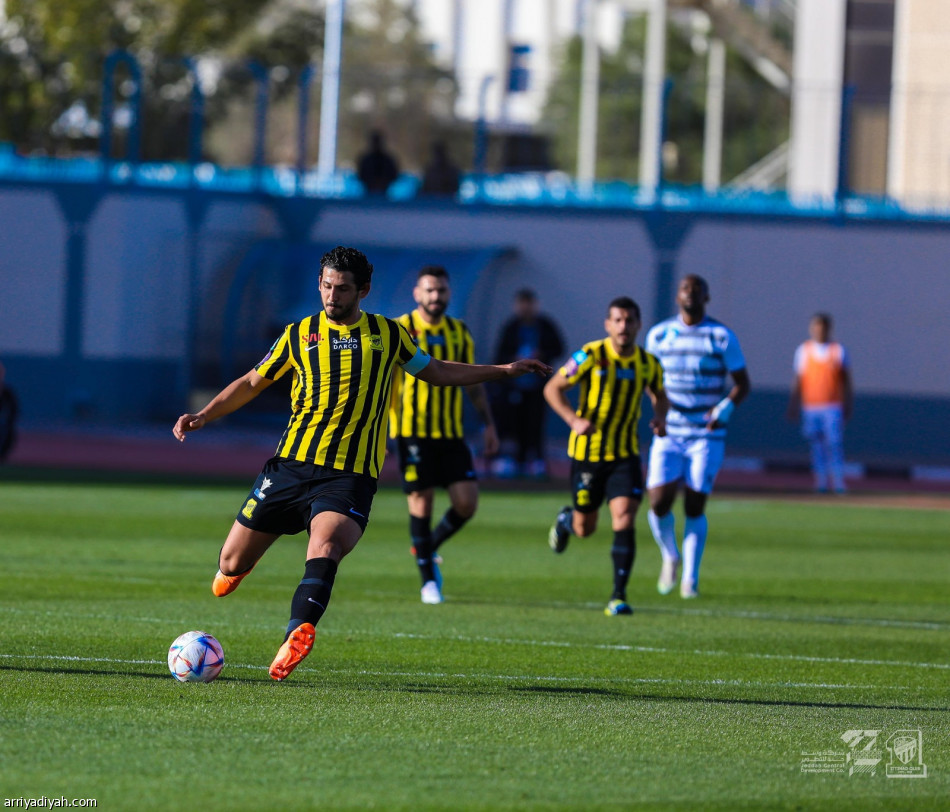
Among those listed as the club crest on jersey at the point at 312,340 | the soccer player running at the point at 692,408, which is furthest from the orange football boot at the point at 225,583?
the soccer player running at the point at 692,408

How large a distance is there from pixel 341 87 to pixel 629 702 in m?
21.4

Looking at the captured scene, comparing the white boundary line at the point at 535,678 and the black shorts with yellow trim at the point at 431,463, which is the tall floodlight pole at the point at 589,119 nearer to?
the black shorts with yellow trim at the point at 431,463

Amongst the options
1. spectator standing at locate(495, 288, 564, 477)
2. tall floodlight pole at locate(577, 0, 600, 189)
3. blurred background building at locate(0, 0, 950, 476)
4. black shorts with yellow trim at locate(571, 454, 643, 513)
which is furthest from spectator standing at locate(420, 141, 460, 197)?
black shorts with yellow trim at locate(571, 454, 643, 513)

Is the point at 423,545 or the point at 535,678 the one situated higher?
the point at 423,545

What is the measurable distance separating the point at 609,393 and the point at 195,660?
4487 millimetres

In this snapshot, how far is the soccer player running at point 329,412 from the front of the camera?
7742 millimetres

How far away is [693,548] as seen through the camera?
40.2 ft

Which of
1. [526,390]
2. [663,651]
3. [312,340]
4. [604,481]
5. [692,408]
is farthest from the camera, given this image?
A: [526,390]

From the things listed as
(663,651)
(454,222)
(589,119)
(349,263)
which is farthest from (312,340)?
(589,119)

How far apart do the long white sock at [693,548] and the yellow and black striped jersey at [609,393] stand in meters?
1.21

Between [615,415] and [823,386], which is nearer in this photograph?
[615,415]

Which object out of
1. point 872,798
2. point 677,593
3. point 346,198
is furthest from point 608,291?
point 872,798

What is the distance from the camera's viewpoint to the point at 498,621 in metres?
10.4

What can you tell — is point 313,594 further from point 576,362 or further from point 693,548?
point 693,548
